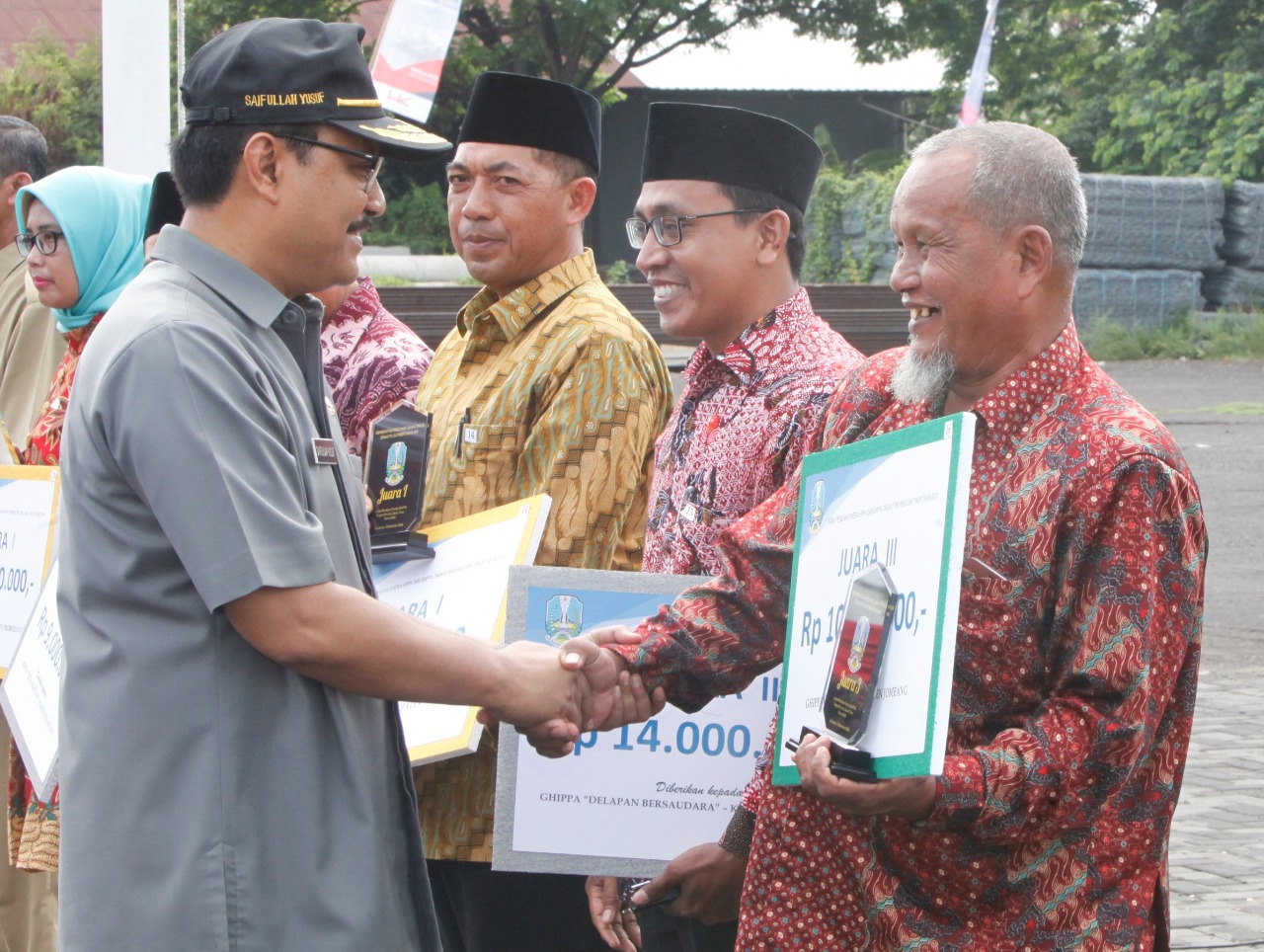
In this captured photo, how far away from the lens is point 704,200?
3652 mm

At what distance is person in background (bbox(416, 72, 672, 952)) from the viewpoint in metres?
3.59

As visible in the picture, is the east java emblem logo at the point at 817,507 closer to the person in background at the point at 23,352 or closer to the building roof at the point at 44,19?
the person in background at the point at 23,352

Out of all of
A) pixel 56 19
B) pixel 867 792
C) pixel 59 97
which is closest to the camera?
pixel 867 792

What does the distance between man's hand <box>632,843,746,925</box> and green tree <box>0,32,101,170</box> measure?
29.7m

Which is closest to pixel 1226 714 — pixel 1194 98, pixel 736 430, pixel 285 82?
pixel 736 430

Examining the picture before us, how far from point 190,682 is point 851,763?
0.93 metres

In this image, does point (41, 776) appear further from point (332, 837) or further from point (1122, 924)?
point (1122, 924)

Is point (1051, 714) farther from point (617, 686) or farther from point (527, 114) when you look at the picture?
point (527, 114)

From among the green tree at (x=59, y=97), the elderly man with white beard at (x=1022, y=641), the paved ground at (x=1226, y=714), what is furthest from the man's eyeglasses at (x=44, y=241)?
the green tree at (x=59, y=97)

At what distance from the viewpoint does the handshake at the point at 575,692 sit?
2895mm

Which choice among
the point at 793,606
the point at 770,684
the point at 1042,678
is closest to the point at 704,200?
the point at 770,684

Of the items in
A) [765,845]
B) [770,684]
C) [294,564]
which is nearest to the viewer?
[294,564]

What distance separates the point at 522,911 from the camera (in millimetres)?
3623

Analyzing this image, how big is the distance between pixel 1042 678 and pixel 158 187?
287cm
